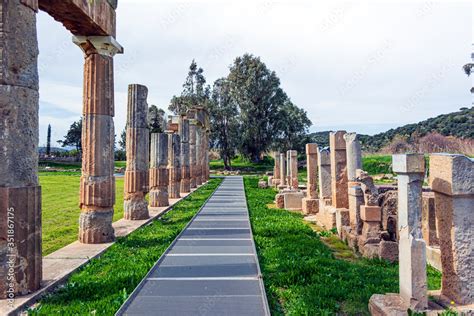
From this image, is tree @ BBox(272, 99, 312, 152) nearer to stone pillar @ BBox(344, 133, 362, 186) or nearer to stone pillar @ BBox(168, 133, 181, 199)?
stone pillar @ BBox(168, 133, 181, 199)

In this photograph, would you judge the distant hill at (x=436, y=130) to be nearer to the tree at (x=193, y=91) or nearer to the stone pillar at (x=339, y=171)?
the tree at (x=193, y=91)

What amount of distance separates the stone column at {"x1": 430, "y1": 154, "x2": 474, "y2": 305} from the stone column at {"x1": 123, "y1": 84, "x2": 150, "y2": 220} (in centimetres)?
889

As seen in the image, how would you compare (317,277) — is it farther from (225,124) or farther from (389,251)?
(225,124)

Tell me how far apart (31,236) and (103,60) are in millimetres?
4490

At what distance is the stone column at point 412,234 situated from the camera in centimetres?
419

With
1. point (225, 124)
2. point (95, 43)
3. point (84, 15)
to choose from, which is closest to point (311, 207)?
point (95, 43)

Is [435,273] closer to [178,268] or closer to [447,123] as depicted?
[178,268]

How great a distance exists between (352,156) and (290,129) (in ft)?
142

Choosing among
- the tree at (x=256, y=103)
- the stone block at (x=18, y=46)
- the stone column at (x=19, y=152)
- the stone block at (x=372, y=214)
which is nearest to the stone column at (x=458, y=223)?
the stone block at (x=372, y=214)

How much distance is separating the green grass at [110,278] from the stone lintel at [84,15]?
4409 millimetres

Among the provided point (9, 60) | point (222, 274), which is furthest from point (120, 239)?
point (9, 60)

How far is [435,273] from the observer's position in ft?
20.6

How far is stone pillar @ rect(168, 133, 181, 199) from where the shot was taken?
740 inches

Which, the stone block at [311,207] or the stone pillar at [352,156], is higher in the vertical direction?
the stone pillar at [352,156]
